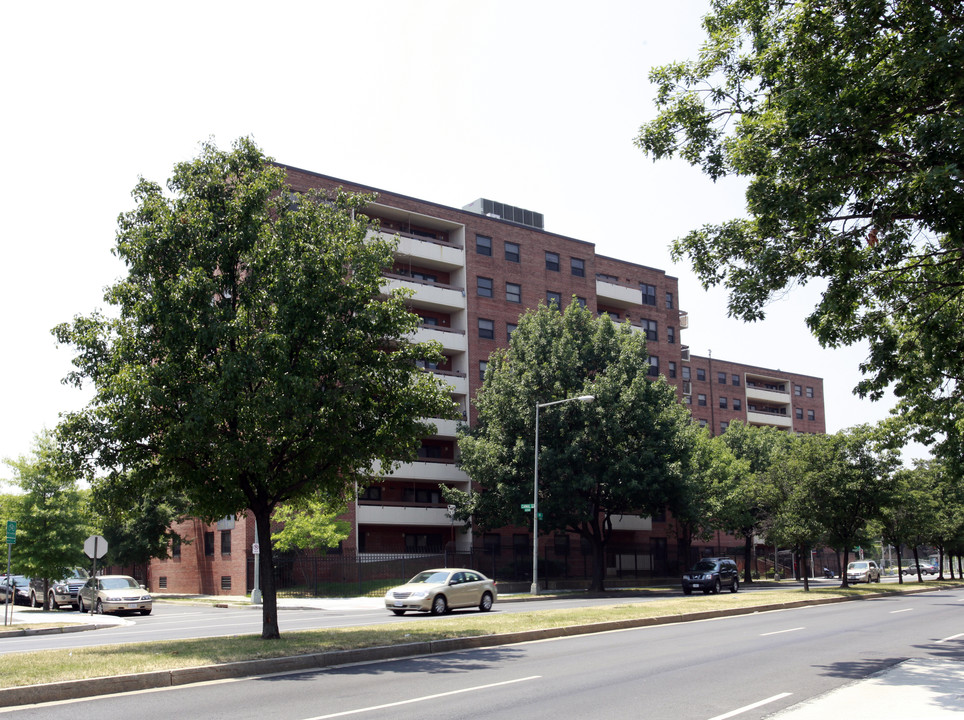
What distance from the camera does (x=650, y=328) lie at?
62.9 meters

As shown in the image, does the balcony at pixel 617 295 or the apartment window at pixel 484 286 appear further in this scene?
the balcony at pixel 617 295

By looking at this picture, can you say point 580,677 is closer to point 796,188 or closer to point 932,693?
point 932,693

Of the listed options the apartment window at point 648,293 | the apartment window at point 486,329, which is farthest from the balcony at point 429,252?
the apartment window at point 648,293

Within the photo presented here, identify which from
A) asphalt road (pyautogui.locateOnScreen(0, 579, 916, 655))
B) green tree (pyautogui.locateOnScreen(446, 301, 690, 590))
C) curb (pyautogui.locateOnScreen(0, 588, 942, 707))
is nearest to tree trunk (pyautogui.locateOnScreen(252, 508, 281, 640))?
asphalt road (pyautogui.locateOnScreen(0, 579, 916, 655))

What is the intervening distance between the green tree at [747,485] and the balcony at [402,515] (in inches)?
622

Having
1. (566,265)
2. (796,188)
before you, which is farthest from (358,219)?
(566,265)

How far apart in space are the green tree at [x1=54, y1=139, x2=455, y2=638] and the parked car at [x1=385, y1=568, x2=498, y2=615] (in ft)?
28.4

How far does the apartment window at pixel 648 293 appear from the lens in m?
63.2

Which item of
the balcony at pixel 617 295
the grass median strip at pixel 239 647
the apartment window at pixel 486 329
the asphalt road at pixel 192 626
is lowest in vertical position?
the asphalt road at pixel 192 626

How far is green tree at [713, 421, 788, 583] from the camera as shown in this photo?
161ft

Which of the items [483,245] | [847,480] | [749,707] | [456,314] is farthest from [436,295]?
[749,707]

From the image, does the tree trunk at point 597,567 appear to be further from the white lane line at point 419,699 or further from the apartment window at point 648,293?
the white lane line at point 419,699

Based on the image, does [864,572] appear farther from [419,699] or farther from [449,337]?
[419,699]

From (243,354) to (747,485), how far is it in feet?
138
